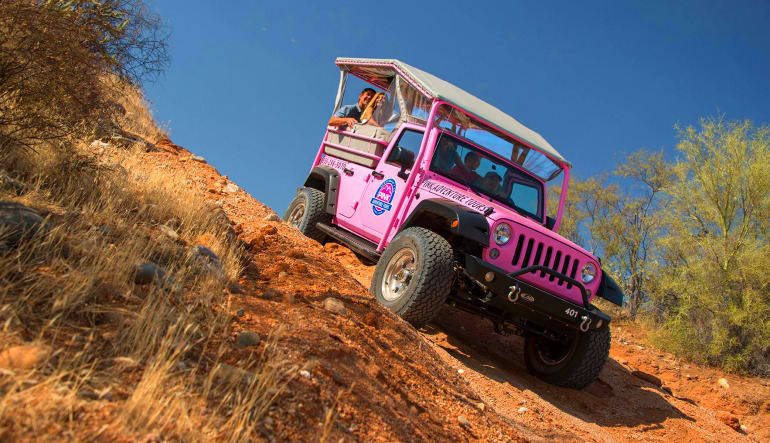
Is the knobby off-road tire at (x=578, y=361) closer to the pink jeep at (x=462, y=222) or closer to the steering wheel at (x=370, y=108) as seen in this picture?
the pink jeep at (x=462, y=222)

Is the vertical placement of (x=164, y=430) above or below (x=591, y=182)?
below

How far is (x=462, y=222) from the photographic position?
4617mm

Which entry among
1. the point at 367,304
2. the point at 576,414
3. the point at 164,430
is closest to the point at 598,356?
the point at 576,414

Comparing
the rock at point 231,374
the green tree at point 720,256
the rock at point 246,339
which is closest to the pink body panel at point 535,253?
the rock at point 246,339

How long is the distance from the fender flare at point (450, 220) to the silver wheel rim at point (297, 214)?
2.63 m

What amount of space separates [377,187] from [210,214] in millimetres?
2133

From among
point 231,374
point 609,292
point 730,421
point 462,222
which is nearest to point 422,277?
point 462,222

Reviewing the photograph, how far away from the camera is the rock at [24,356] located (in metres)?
1.82

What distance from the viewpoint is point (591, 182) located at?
1798cm

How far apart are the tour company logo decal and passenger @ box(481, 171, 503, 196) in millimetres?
1001

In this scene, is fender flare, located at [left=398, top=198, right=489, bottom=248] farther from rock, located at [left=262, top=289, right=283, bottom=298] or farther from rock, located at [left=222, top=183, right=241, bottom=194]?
rock, located at [left=222, top=183, right=241, bottom=194]

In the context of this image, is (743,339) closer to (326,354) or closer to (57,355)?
(326,354)

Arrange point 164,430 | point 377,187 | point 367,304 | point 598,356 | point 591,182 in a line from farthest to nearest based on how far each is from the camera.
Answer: point 591,182, point 377,187, point 598,356, point 367,304, point 164,430

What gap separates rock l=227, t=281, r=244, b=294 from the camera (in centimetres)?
326
